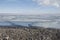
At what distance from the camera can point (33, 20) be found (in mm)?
5074

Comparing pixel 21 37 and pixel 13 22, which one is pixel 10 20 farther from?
pixel 21 37

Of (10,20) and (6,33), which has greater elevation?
(10,20)

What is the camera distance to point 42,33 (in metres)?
4.87

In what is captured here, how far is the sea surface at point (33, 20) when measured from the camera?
5023 mm

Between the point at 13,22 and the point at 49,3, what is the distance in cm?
132

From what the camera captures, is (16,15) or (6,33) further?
(16,15)

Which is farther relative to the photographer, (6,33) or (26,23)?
(26,23)

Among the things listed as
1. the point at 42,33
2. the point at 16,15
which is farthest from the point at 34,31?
the point at 16,15

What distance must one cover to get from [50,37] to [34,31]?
0.53 metres

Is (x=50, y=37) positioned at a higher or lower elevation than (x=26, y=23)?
lower

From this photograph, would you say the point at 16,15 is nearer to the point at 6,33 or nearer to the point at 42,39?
the point at 6,33

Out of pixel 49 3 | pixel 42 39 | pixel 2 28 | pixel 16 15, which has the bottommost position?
pixel 42 39

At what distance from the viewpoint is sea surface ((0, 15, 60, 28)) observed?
5.02m

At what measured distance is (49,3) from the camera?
496 centimetres
